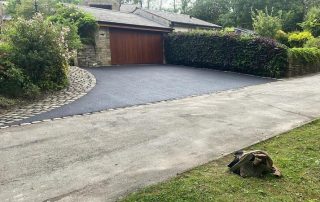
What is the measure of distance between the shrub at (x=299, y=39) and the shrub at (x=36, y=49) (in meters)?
18.8

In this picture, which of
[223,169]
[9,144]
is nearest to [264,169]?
[223,169]

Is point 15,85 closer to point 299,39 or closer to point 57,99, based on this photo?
point 57,99

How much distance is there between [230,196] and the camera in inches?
157

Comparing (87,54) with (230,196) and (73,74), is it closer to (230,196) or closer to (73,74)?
(73,74)

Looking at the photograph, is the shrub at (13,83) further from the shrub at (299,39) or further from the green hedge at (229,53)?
the shrub at (299,39)

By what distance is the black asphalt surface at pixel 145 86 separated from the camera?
10.1 m

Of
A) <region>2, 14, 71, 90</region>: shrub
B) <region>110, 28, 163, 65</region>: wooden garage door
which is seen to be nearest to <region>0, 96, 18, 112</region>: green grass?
<region>2, 14, 71, 90</region>: shrub

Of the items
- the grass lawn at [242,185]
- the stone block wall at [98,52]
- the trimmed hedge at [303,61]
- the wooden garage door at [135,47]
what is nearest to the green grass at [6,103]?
the grass lawn at [242,185]

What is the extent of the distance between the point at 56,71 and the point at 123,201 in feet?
29.2

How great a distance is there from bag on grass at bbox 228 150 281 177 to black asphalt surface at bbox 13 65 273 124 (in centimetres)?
575

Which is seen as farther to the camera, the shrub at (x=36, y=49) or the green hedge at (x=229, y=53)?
the green hedge at (x=229, y=53)

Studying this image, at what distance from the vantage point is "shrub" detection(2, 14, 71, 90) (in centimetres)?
1094

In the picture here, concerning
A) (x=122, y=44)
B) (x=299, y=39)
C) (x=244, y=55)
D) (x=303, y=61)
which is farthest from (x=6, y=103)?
(x=299, y=39)

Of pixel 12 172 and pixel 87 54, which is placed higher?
pixel 87 54
